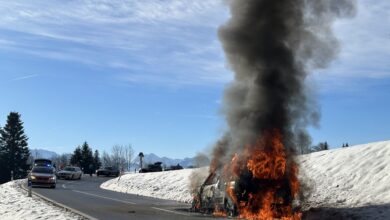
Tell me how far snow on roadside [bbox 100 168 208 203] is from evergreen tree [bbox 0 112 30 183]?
59.5 m

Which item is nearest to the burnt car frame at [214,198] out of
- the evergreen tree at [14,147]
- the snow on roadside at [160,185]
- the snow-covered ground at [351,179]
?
the snow-covered ground at [351,179]

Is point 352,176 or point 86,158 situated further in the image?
point 86,158

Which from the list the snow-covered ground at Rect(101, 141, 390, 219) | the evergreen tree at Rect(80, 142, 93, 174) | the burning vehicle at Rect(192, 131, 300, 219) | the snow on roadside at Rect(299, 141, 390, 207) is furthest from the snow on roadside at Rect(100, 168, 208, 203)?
the evergreen tree at Rect(80, 142, 93, 174)

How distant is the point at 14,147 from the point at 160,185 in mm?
71348

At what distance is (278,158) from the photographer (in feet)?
50.1

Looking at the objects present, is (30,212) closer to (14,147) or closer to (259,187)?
(259,187)

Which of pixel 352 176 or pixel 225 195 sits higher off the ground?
pixel 352 176

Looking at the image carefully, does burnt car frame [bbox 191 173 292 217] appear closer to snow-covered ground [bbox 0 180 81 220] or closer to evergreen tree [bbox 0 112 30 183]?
snow-covered ground [bbox 0 180 81 220]

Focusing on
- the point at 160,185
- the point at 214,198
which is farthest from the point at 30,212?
the point at 160,185

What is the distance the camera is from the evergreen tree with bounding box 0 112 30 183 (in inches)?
3738

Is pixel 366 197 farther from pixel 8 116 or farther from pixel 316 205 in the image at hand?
pixel 8 116

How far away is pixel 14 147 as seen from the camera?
96562 millimetres

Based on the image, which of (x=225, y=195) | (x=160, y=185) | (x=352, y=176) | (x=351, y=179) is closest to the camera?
(x=225, y=195)

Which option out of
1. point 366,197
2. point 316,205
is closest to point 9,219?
point 316,205
